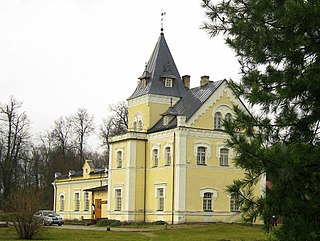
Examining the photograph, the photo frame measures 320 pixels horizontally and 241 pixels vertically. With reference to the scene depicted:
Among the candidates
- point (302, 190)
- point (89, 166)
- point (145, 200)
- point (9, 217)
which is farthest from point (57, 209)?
point (302, 190)

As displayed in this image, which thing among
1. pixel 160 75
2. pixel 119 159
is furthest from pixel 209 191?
pixel 160 75

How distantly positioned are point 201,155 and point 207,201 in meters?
3.14

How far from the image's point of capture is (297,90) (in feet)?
26.7

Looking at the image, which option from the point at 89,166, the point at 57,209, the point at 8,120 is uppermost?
the point at 8,120

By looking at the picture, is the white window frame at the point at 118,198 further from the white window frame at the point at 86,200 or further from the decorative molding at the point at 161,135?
the white window frame at the point at 86,200

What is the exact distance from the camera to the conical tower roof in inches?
1694

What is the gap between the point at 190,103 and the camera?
4128 cm

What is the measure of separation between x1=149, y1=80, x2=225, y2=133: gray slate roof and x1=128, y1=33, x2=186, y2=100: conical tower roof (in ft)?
3.75

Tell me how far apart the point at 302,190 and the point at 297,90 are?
1394 millimetres

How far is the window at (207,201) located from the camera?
3919 cm

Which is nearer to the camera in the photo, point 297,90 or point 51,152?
point 297,90

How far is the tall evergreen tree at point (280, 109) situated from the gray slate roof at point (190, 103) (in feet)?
99.3

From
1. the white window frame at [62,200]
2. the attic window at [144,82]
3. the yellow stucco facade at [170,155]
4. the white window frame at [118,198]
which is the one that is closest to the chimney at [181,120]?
the yellow stucco facade at [170,155]

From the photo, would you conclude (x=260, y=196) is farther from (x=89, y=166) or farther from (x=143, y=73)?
(x=89, y=166)
